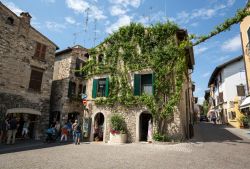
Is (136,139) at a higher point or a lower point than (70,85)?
lower

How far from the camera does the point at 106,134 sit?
13430 mm

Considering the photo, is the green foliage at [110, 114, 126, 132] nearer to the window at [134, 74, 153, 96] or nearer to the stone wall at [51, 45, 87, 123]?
the window at [134, 74, 153, 96]

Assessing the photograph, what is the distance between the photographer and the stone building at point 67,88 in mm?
19047

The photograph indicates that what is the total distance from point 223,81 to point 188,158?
2281 centimetres

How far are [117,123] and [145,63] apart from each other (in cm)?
460

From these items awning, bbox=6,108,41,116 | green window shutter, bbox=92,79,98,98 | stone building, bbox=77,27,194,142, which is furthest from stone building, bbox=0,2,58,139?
green window shutter, bbox=92,79,98,98

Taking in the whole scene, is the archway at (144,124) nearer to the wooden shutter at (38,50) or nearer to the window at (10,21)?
the wooden shutter at (38,50)

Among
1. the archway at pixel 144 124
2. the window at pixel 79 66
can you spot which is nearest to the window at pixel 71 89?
the window at pixel 79 66

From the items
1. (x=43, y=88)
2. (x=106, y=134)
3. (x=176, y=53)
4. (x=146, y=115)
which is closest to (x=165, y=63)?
(x=176, y=53)

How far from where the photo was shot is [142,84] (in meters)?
13.4

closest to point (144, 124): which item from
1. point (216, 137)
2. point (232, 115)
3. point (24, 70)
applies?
point (216, 137)

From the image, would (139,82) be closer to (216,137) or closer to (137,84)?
(137,84)

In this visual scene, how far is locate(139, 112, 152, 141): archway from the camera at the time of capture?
43.9ft

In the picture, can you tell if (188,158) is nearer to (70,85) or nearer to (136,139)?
(136,139)
